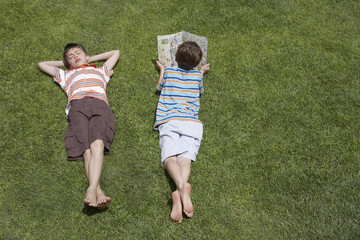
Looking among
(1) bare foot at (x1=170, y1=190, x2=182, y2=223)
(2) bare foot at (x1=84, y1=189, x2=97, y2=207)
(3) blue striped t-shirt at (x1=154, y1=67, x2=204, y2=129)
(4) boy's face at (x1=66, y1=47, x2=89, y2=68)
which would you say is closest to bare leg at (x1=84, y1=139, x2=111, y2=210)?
(2) bare foot at (x1=84, y1=189, x2=97, y2=207)

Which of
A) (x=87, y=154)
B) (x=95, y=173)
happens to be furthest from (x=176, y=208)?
(x=87, y=154)

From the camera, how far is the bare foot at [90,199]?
9.50ft

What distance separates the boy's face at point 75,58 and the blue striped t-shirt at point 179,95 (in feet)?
4.20

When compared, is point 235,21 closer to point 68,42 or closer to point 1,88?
point 68,42

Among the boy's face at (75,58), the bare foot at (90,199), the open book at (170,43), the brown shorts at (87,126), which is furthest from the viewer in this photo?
the open book at (170,43)

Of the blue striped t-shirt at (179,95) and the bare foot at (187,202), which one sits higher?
the blue striped t-shirt at (179,95)

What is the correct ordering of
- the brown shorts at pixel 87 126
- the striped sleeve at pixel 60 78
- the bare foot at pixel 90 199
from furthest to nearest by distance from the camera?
the striped sleeve at pixel 60 78 < the brown shorts at pixel 87 126 < the bare foot at pixel 90 199

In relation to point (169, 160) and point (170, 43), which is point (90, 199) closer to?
point (169, 160)

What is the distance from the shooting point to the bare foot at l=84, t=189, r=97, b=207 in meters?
2.90

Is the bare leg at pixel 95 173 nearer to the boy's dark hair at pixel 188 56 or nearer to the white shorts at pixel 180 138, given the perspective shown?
the white shorts at pixel 180 138

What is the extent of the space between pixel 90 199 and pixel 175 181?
0.89 m

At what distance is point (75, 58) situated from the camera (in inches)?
165

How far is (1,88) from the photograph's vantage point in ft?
13.3

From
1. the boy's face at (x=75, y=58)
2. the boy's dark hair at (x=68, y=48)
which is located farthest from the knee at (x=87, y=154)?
the boy's dark hair at (x=68, y=48)
